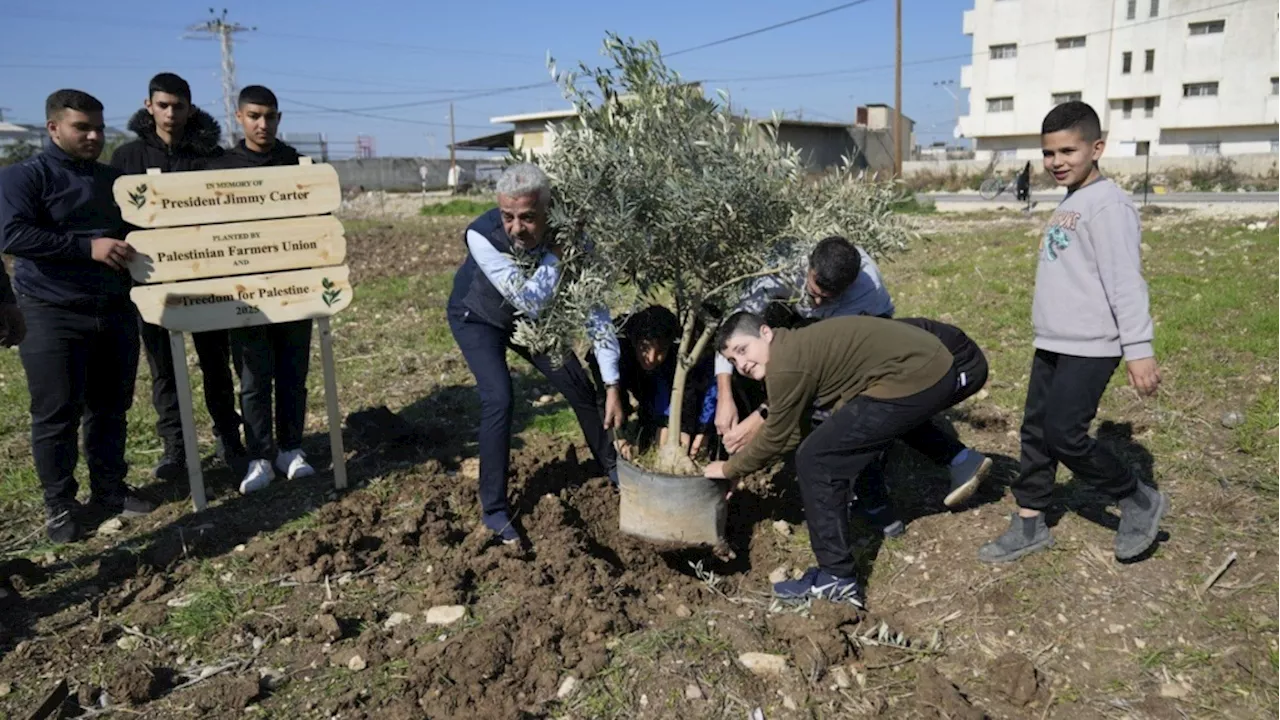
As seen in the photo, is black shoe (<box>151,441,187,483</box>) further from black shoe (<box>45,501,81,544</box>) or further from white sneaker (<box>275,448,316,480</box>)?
black shoe (<box>45,501,81,544</box>)

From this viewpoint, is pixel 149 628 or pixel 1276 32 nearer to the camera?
pixel 149 628

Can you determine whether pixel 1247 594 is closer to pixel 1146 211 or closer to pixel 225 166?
Result: pixel 225 166

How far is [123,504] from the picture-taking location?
521cm

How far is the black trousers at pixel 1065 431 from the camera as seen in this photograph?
3908 millimetres

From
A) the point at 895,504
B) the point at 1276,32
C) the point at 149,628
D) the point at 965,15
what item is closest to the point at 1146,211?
the point at 895,504

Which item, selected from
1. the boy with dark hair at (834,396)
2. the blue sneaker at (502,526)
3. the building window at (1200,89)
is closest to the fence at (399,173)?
the building window at (1200,89)

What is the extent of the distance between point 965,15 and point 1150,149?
44.9ft

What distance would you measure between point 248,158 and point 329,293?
97 cm

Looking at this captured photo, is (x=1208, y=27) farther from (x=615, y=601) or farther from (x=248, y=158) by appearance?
(x=615, y=601)

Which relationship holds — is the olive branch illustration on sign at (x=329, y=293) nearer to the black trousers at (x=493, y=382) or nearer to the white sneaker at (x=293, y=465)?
the black trousers at (x=493, y=382)

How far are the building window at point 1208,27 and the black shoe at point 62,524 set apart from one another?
2203 inches

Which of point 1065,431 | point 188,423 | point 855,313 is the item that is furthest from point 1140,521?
point 188,423

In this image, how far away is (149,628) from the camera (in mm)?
3963

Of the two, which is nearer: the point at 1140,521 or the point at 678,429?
the point at 1140,521
